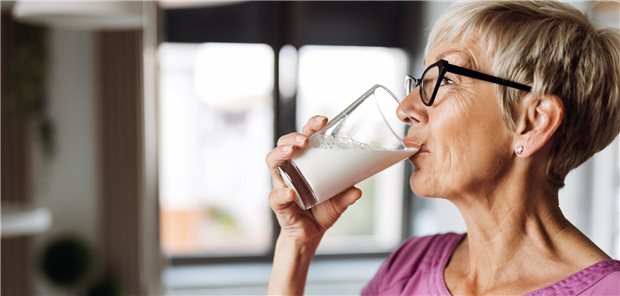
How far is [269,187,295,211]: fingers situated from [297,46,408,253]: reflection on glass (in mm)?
4431

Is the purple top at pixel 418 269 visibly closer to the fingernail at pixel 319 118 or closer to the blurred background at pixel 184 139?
the fingernail at pixel 319 118

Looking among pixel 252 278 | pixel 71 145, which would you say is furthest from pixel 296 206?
pixel 252 278

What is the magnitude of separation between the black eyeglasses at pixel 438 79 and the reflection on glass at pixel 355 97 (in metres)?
4.48

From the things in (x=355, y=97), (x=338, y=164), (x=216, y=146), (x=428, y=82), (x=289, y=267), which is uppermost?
(x=428, y=82)

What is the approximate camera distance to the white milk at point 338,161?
1157 mm

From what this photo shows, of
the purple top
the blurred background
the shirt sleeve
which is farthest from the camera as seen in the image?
the blurred background

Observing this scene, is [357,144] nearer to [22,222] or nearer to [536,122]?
[536,122]

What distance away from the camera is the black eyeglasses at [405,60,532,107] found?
1.17 metres

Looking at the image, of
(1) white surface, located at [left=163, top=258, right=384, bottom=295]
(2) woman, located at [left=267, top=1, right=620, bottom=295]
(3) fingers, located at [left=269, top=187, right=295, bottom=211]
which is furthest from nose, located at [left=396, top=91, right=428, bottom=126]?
(1) white surface, located at [left=163, top=258, right=384, bottom=295]

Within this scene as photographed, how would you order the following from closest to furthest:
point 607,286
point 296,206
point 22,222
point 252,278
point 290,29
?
1. point 607,286
2. point 296,206
3. point 22,222
4. point 252,278
5. point 290,29

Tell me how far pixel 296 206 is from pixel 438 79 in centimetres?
38

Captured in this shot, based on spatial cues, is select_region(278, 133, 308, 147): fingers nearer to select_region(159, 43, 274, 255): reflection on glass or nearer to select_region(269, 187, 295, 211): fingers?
select_region(269, 187, 295, 211): fingers

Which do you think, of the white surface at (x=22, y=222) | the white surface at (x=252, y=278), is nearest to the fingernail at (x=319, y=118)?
the white surface at (x=22, y=222)

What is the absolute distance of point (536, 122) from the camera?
3.85ft
